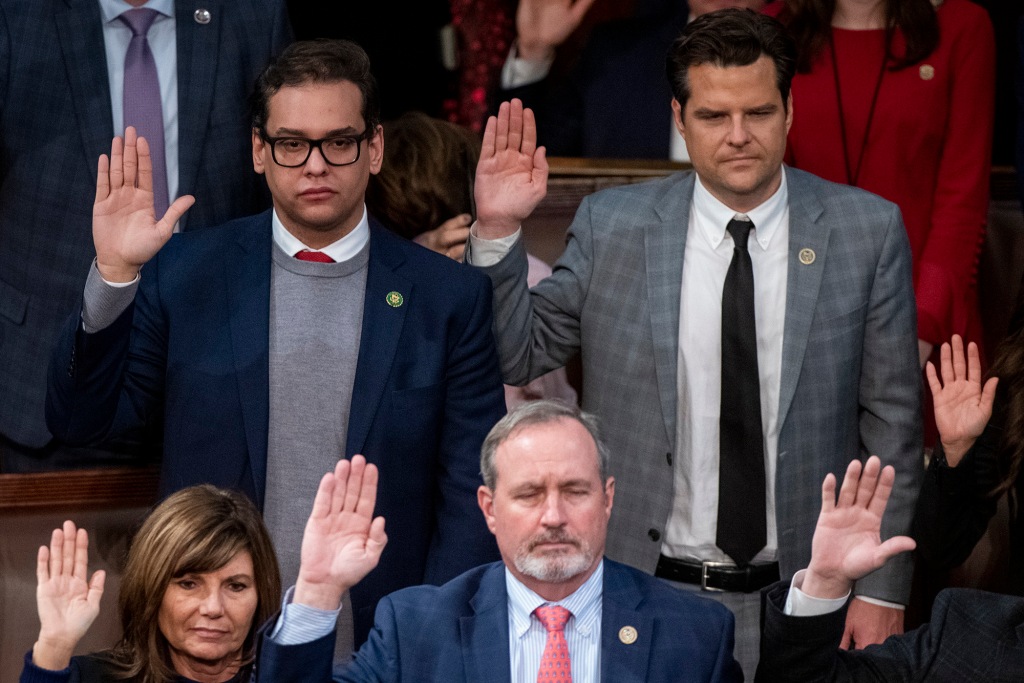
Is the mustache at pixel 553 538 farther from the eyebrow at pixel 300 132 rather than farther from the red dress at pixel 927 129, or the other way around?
the red dress at pixel 927 129

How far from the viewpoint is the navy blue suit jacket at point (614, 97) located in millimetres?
4008

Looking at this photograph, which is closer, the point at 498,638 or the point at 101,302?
the point at 498,638

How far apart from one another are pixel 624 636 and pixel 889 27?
5.21 ft

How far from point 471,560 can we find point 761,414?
1.95 feet

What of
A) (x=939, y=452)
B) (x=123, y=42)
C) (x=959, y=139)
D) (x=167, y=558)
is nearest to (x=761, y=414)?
(x=939, y=452)

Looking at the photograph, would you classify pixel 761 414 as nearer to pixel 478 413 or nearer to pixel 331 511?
pixel 478 413

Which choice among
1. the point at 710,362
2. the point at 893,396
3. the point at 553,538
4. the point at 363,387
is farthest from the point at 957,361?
the point at 363,387

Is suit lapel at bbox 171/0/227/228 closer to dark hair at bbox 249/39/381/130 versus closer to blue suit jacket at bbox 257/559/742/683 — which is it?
dark hair at bbox 249/39/381/130

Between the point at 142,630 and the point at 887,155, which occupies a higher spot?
the point at 887,155

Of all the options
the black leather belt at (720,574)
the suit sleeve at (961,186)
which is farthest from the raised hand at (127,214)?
the suit sleeve at (961,186)

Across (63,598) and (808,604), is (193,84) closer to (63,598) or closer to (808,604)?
(63,598)

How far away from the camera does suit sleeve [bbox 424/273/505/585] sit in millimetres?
3070

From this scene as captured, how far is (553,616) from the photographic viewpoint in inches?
106

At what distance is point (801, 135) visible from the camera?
3.69 metres
